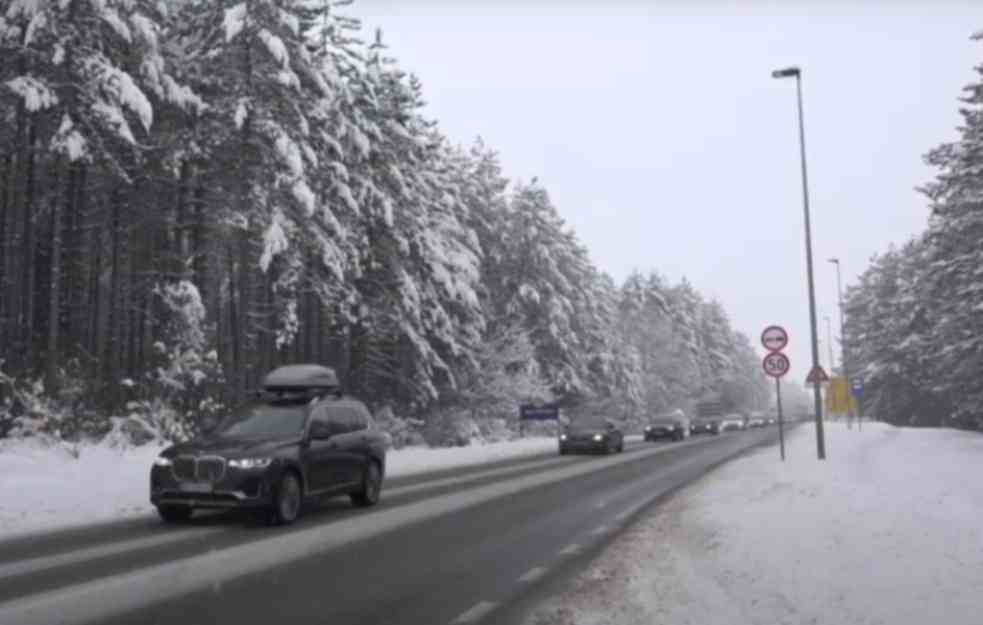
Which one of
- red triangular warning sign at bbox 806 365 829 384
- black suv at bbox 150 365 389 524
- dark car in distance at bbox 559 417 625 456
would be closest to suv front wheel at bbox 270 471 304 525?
black suv at bbox 150 365 389 524

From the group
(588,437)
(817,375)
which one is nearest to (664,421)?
(588,437)

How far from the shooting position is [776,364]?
23.9 metres

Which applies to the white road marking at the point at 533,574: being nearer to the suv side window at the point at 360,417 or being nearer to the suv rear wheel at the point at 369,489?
the suv rear wheel at the point at 369,489

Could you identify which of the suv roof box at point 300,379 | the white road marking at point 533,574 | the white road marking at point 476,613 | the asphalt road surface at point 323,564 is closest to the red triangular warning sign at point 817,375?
the asphalt road surface at point 323,564

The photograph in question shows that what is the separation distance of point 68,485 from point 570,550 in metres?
10.7

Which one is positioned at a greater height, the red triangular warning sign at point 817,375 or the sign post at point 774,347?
the sign post at point 774,347

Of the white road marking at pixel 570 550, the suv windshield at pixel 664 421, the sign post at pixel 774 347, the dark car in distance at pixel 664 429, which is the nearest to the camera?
the white road marking at pixel 570 550

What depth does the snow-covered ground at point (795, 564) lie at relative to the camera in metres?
7.29

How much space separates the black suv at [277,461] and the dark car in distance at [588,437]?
19.1m

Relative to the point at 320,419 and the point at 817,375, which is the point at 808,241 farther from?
the point at 320,419

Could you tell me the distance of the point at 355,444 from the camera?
1563 centimetres

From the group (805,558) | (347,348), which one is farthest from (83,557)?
(347,348)

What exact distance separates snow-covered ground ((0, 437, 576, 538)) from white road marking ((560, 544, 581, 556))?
712 centimetres

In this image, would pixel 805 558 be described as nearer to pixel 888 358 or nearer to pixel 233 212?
pixel 233 212
